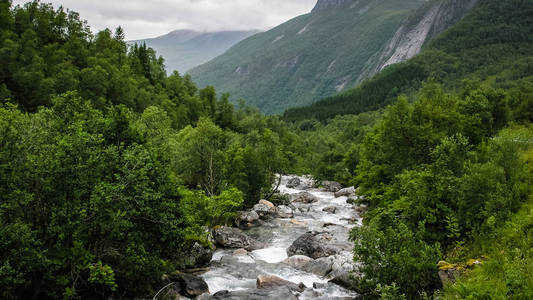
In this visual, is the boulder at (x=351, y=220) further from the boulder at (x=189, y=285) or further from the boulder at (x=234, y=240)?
the boulder at (x=189, y=285)

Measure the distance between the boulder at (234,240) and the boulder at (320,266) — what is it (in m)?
7.21

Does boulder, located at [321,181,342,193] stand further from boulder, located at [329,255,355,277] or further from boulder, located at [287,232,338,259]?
boulder, located at [329,255,355,277]

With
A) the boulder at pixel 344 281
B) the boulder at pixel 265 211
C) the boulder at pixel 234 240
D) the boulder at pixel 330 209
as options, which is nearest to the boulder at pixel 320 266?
the boulder at pixel 344 281

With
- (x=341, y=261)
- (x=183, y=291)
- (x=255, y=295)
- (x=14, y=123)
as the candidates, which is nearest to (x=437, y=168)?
(x=341, y=261)

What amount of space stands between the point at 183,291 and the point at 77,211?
8.92m

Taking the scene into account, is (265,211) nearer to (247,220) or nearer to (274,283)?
(247,220)

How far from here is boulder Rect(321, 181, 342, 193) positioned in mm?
67831

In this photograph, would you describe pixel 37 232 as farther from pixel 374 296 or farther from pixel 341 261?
pixel 341 261

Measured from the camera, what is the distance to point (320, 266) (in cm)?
2584

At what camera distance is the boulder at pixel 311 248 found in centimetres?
2934

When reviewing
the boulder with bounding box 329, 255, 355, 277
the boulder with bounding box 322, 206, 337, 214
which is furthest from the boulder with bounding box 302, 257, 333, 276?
the boulder with bounding box 322, 206, 337, 214

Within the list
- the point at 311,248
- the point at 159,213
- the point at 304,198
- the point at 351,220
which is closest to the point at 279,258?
the point at 311,248

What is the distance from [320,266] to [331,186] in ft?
146

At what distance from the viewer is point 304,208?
166 feet
